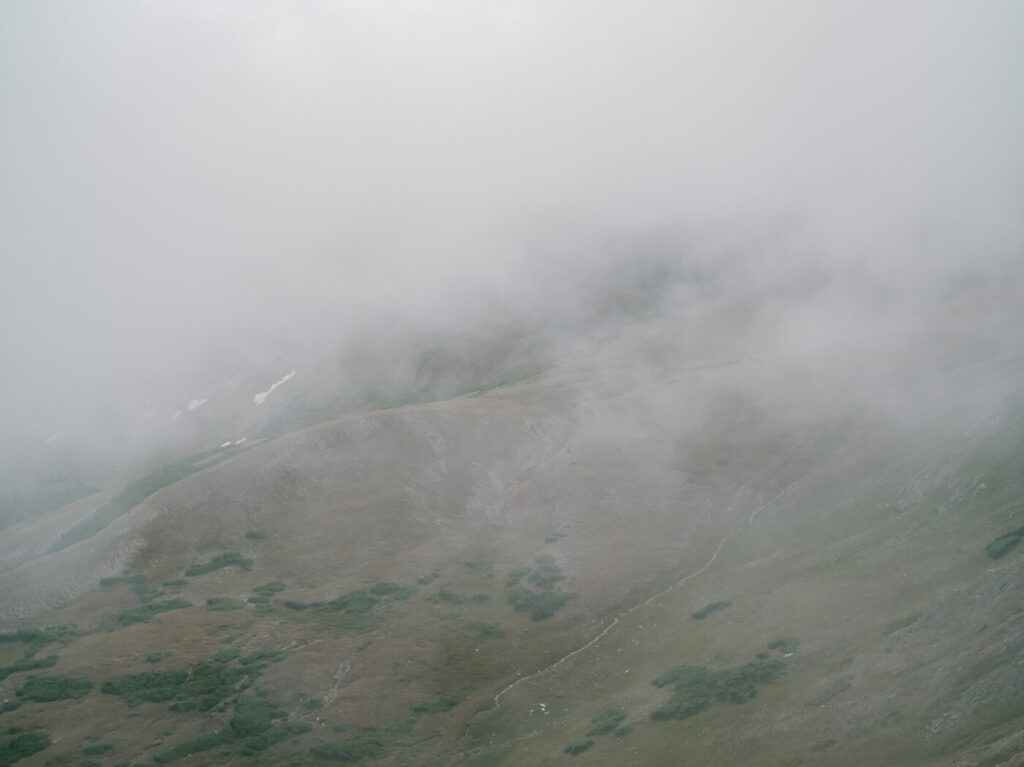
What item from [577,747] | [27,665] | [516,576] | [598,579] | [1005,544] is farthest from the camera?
[516,576]

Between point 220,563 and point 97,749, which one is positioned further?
point 220,563

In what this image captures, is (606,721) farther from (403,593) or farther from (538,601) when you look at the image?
(403,593)

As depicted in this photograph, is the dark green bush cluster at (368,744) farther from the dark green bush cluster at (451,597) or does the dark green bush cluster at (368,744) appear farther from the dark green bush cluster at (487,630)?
the dark green bush cluster at (451,597)

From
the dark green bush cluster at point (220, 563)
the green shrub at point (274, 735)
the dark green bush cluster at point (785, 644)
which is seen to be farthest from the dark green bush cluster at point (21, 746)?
the dark green bush cluster at point (785, 644)

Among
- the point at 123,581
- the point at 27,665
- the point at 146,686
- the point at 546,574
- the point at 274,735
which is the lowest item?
the point at 274,735

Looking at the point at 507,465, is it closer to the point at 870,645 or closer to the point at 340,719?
the point at 340,719

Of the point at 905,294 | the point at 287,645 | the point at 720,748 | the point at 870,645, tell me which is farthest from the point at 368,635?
the point at 905,294

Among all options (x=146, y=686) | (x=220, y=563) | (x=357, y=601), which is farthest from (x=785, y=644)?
(x=220, y=563)
